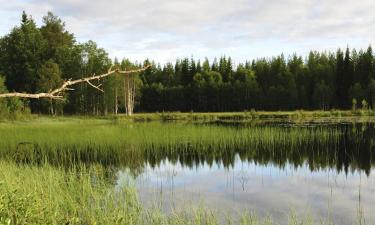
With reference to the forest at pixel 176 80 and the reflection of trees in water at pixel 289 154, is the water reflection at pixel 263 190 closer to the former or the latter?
the reflection of trees in water at pixel 289 154

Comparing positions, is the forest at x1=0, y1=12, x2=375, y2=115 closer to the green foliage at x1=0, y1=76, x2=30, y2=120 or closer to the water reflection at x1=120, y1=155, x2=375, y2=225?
the green foliage at x1=0, y1=76, x2=30, y2=120

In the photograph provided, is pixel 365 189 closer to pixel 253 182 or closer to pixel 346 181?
pixel 346 181

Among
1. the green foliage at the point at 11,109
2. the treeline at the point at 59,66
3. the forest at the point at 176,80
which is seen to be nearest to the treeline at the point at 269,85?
the forest at the point at 176,80

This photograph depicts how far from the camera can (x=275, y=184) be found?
1396 cm

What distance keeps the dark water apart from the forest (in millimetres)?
26384

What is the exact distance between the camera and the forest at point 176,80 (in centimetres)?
6112

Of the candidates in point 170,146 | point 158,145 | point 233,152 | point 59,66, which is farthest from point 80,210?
point 59,66

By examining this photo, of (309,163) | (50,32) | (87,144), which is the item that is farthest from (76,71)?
(309,163)

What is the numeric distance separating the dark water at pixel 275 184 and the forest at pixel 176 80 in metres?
26.4

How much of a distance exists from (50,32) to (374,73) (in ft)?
184

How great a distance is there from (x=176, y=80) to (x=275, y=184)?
84.1 meters

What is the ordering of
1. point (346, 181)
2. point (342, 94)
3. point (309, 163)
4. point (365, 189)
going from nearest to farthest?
point (365, 189)
point (346, 181)
point (309, 163)
point (342, 94)

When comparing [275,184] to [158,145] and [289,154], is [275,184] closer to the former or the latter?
[289,154]

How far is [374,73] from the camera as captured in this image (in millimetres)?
74312
